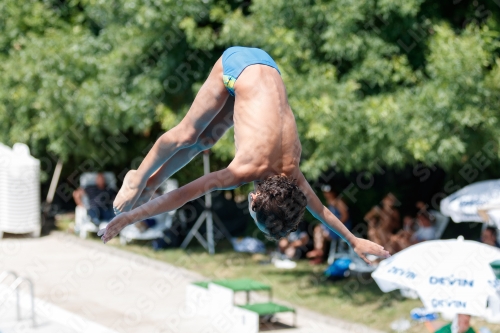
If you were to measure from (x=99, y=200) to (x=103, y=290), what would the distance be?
4.21 m

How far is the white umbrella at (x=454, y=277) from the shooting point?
771cm

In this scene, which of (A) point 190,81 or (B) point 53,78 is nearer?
(A) point 190,81

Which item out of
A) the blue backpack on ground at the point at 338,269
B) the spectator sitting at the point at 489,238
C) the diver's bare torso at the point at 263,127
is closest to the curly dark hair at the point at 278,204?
the diver's bare torso at the point at 263,127

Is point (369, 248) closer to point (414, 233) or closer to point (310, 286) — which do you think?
point (310, 286)

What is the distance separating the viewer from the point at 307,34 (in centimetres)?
1092

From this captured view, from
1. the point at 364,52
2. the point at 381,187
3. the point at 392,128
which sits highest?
the point at 364,52

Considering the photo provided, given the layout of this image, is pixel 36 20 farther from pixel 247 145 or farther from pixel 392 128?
pixel 247 145

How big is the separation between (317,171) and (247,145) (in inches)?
242

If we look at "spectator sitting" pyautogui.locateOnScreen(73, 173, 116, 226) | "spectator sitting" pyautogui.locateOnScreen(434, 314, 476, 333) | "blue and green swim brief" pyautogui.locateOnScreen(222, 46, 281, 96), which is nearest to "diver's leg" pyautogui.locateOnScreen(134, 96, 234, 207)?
"blue and green swim brief" pyautogui.locateOnScreen(222, 46, 281, 96)

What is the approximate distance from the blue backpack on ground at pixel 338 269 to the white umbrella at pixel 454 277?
4126 mm

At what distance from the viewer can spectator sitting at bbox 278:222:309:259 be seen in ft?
45.6

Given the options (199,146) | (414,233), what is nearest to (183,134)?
(199,146)

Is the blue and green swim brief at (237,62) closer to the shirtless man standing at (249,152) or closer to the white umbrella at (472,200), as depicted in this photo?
the shirtless man standing at (249,152)

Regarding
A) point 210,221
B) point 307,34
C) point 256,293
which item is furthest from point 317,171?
point 210,221
